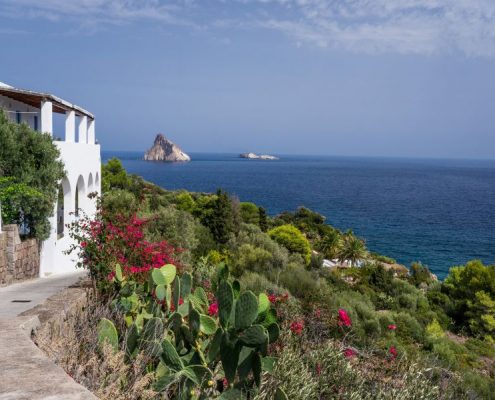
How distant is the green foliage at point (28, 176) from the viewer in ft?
42.2

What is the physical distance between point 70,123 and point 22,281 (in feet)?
24.9

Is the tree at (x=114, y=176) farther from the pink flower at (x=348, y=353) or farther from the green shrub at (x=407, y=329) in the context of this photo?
the pink flower at (x=348, y=353)

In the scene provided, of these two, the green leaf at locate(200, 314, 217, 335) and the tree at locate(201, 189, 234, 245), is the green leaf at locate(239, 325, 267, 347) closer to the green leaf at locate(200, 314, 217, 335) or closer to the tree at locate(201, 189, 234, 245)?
the green leaf at locate(200, 314, 217, 335)

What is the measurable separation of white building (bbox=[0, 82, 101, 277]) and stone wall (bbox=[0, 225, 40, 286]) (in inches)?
42.0

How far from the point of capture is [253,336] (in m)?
4.00

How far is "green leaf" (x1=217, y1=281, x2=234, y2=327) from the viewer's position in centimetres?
423

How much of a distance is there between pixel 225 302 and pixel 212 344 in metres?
0.36

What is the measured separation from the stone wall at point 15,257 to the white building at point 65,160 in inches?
42.0

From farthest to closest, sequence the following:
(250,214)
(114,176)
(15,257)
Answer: (250,214)
(114,176)
(15,257)

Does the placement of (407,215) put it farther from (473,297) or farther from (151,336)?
(151,336)

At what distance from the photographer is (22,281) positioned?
12.2 metres

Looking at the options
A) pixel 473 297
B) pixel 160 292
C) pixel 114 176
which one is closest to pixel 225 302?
pixel 160 292

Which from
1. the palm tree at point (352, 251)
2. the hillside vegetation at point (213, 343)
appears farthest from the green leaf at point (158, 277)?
the palm tree at point (352, 251)

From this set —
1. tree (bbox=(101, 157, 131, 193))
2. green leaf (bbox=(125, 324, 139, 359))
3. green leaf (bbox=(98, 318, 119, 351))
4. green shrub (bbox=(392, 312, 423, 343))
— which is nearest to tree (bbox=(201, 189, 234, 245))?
tree (bbox=(101, 157, 131, 193))
